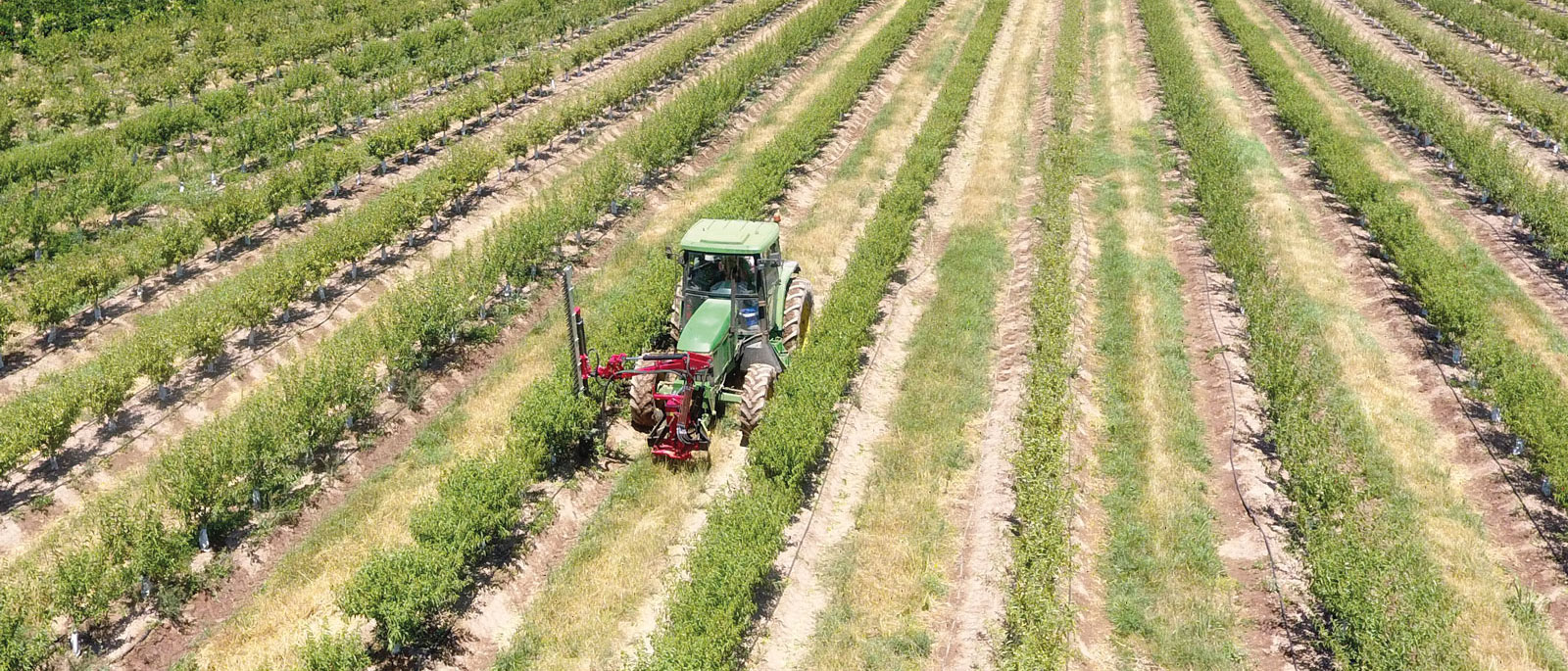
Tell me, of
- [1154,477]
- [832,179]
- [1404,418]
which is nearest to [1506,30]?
[832,179]

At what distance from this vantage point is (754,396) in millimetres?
14445

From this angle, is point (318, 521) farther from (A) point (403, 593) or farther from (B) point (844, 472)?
(B) point (844, 472)

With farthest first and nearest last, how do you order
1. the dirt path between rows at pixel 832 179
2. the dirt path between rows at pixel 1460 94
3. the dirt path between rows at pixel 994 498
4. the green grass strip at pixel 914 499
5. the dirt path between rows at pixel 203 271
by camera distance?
the dirt path between rows at pixel 1460 94
the dirt path between rows at pixel 203 271
the dirt path between rows at pixel 832 179
the dirt path between rows at pixel 994 498
the green grass strip at pixel 914 499

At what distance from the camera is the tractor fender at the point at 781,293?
52.7 feet

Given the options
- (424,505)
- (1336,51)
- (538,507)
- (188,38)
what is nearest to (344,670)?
(424,505)

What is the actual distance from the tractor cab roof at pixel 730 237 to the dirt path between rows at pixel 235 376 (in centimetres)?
686

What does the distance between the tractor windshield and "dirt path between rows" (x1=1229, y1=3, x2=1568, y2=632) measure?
10.5 meters

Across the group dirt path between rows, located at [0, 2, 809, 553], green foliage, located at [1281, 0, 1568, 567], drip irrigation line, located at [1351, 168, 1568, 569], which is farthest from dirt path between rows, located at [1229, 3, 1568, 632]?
dirt path between rows, located at [0, 2, 809, 553]

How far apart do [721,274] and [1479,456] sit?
1160 centimetres

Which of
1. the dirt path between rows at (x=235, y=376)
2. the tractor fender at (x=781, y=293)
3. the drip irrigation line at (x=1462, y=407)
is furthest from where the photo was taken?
the tractor fender at (x=781, y=293)

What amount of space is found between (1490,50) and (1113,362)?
35565 millimetres

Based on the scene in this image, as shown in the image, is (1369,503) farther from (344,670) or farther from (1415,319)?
(344,670)

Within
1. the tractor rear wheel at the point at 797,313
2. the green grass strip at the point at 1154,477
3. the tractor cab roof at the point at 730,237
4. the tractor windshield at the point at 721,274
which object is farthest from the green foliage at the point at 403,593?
the green grass strip at the point at 1154,477

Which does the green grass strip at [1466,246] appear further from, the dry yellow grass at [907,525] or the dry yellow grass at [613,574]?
the dry yellow grass at [613,574]
